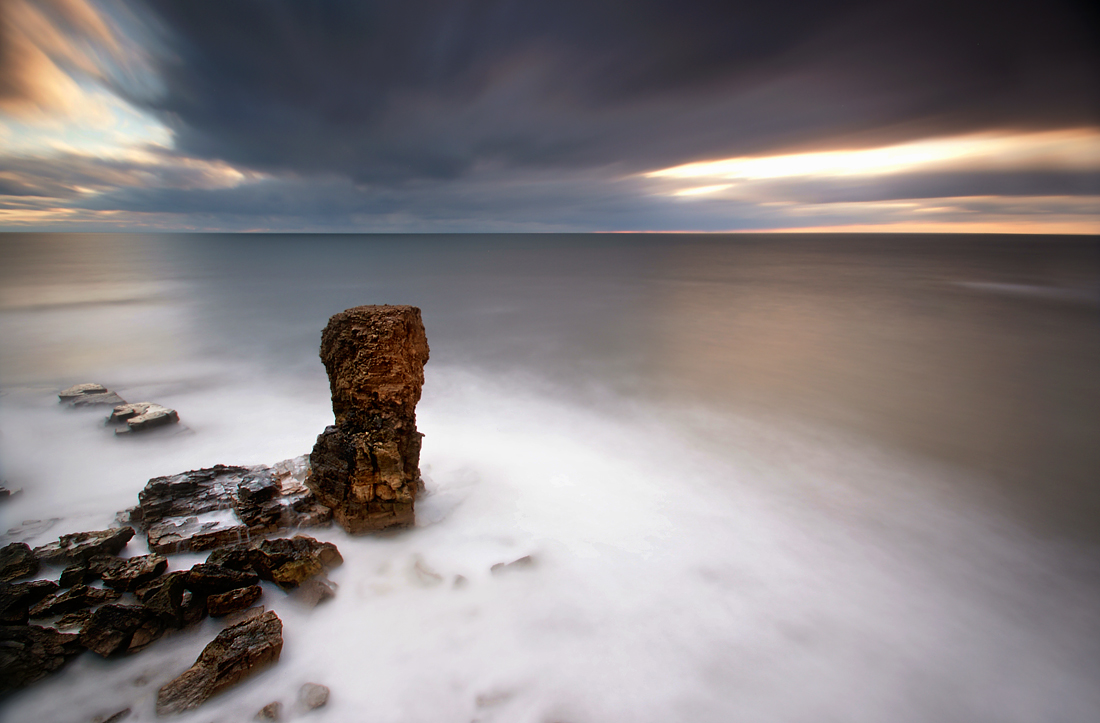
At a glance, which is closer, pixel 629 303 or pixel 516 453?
pixel 516 453

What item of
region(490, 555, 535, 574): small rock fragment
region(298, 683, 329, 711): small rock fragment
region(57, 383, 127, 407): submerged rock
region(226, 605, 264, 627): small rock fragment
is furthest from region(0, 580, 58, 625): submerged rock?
region(57, 383, 127, 407): submerged rock

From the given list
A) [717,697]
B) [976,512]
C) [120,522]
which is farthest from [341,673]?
[976,512]

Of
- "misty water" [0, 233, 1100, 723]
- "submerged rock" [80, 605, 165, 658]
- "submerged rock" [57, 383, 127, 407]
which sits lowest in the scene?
"misty water" [0, 233, 1100, 723]

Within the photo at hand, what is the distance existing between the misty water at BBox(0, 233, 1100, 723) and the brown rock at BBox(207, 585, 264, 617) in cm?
14

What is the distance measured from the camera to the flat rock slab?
15.5 feet

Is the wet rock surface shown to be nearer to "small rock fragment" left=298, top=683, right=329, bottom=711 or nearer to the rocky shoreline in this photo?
the rocky shoreline

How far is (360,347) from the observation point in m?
5.16

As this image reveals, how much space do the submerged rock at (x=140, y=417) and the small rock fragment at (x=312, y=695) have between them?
6305 millimetres

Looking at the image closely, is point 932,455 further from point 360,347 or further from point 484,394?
point 360,347

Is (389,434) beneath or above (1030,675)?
above

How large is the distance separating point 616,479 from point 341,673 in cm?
434

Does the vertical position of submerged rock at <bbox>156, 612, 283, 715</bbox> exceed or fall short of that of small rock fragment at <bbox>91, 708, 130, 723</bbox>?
it exceeds it

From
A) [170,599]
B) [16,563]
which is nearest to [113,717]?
[170,599]

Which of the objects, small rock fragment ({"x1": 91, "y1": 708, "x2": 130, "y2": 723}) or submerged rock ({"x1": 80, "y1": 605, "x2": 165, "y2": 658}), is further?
submerged rock ({"x1": 80, "y1": 605, "x2": 165, "y2": 658})
